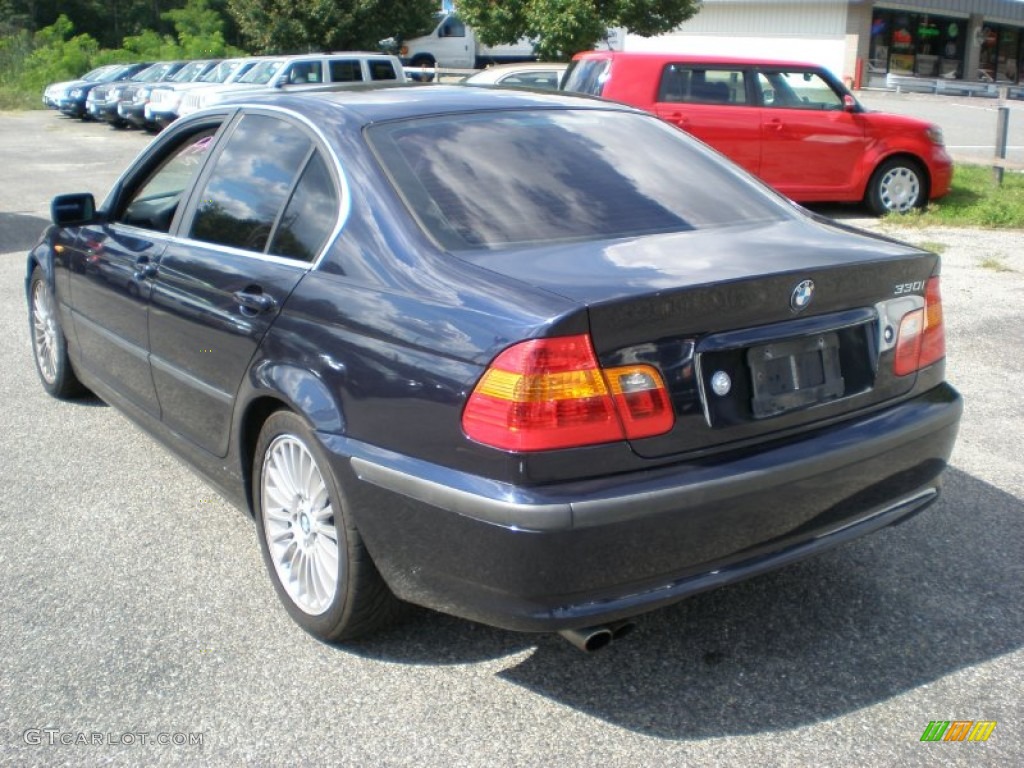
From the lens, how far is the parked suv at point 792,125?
11.6 meters

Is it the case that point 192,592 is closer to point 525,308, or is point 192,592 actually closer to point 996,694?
point 525,308

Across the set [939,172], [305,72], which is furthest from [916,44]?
[939,172]

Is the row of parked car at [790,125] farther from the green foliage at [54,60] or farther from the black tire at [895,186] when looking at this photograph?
the green foliage at [54,60]

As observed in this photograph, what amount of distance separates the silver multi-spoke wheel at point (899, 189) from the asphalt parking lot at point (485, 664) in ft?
25.4

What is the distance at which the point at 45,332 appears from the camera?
5.91m

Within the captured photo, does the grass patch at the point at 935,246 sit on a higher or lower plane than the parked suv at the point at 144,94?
lower

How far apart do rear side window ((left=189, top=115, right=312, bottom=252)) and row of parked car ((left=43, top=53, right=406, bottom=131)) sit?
13.5m

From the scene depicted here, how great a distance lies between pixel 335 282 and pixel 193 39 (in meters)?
44.4

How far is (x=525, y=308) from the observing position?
278 cm

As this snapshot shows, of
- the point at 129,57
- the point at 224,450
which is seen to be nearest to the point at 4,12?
the point at 129,57

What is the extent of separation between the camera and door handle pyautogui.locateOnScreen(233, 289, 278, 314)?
138 inches

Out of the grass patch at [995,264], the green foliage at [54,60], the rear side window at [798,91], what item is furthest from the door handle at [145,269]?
the green foliage at [54,60]

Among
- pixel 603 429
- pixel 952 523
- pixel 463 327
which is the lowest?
pixel 952 523

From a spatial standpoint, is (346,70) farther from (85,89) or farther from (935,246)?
(935,246)
